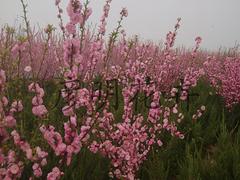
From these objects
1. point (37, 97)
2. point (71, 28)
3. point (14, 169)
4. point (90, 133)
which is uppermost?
point (71, 28)

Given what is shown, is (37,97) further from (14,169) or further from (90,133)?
(90,133)

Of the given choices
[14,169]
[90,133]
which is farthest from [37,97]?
[90,133]

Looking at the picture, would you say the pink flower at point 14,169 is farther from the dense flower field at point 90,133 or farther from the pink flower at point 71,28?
the pink flower at point 71,28

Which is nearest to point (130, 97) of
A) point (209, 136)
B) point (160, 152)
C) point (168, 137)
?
point (160, 152)

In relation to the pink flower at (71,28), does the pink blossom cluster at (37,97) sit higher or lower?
lower

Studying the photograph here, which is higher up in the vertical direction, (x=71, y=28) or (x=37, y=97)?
(x=71, y=28)

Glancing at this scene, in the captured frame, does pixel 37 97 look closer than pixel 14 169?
No

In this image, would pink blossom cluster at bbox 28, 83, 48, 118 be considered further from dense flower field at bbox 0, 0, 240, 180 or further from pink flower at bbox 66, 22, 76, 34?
pink flower at bbox 66, 22, 76, 34

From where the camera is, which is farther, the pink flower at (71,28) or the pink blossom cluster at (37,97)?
the pink flower at (71,28)

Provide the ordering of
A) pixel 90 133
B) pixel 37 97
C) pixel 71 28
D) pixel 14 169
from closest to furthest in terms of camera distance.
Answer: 1. pixel 14 169
2. pixel 37 97
3. pixel 71 28
4. pixel 90 133

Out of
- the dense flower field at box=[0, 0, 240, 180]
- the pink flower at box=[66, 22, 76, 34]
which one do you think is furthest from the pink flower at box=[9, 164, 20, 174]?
the pink flower at box=[66, 22, 76, 34]

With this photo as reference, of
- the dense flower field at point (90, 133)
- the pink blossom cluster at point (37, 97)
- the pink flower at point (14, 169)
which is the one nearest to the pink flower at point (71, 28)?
the dense flower field at point (90, 133)

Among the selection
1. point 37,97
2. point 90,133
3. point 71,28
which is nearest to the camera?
point 37,97

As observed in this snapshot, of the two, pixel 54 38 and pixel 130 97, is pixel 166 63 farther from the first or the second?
pixel 54 38
